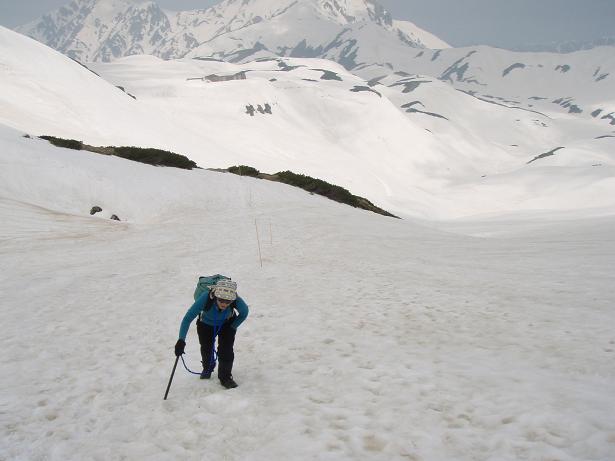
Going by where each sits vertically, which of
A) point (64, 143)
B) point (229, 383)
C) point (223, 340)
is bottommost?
point (229, 383)

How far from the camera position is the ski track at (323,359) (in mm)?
5594

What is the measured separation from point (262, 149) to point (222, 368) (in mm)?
85135

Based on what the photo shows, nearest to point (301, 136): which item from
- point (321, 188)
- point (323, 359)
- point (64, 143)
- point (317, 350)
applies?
point (321, 188)

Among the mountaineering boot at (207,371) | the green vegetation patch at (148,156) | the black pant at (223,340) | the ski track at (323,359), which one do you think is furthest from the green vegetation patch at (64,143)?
the black pant at (223,340)

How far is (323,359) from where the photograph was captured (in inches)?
324

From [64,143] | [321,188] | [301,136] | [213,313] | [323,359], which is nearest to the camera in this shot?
[213,313]

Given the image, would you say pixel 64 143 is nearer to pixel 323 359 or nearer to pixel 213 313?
pixel 213 313

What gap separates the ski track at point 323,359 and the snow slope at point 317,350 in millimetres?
36

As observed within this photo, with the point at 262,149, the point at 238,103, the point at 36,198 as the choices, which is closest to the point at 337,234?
the point at 36,198

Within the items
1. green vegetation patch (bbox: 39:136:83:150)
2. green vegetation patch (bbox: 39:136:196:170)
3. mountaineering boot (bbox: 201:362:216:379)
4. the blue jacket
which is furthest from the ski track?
green vegetation patch (bbox: 39:136:196:170)

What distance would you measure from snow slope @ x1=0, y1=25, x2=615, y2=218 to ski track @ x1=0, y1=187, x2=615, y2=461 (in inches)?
1138

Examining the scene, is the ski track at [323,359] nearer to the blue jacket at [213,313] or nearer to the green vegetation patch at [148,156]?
the blue jacket at [213,313]

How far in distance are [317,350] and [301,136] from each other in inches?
4560

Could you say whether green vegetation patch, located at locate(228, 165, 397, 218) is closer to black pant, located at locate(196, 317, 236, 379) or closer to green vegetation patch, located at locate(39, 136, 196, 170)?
green vegetation patch, located at locate(39, 136, 196, 170)
